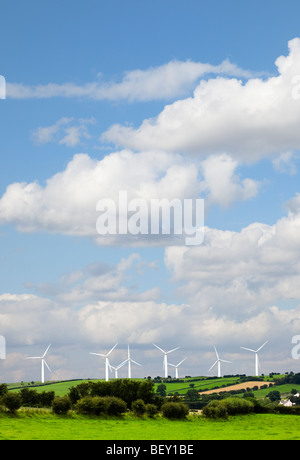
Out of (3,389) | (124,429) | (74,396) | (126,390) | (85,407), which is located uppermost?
(3,389)

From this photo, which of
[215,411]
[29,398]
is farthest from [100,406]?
[215,411]

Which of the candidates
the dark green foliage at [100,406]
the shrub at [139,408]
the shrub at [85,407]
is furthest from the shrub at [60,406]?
the shrub at [139,408]

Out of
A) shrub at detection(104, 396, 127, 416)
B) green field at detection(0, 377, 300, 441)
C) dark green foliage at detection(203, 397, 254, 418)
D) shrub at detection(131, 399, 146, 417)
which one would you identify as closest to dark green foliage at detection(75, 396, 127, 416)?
shrub at detection(104, 396, 127, 416)

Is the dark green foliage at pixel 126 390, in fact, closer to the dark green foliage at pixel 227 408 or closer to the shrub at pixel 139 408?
the shrub at pixel 139 408

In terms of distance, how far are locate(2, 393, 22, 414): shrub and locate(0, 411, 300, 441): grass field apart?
5.30 feet

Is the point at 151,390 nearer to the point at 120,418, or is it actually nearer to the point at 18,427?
the point at 120,418

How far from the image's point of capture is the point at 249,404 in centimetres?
11194

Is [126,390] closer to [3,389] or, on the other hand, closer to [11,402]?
[3,389]

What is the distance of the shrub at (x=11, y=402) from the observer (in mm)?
85562

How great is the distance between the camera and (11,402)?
8550 cm

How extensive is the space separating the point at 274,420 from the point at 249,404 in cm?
939

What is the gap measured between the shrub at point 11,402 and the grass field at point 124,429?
5.30ft

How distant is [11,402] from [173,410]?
28445 millimetres
